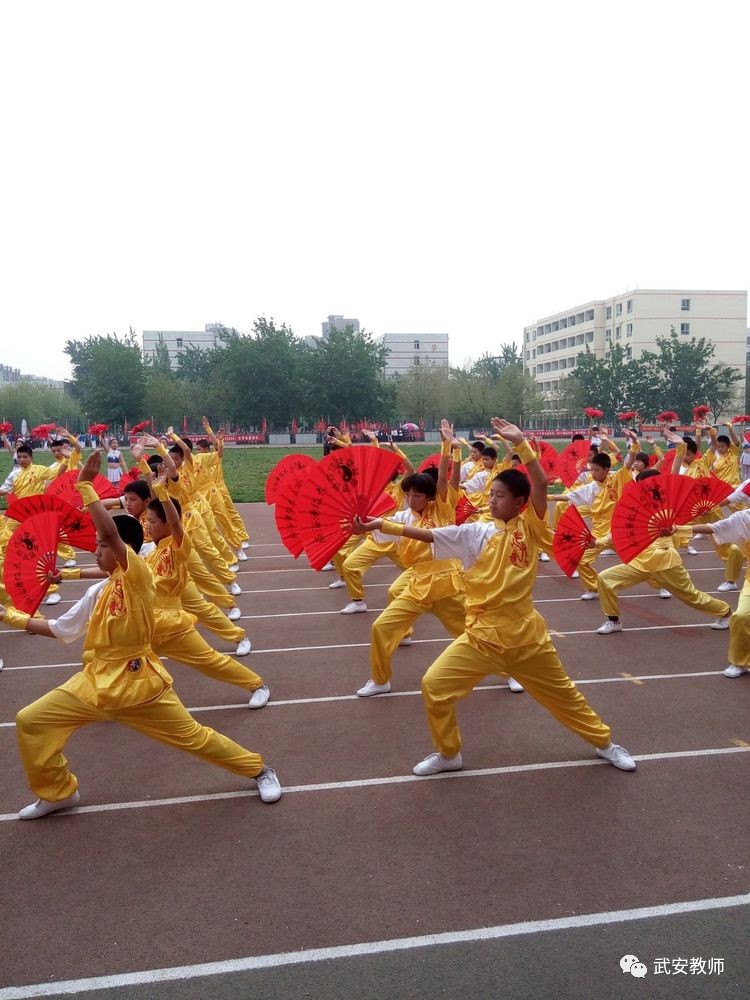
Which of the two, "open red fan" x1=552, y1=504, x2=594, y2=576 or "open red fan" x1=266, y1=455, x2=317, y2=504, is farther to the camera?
"open red fan" x1=266, y1=455, x2=317, y2=504

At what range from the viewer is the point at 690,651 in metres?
7.34

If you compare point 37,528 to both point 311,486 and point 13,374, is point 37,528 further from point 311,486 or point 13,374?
point 13,374

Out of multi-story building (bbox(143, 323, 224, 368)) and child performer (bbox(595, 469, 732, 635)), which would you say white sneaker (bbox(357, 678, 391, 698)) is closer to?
child performer (bbox(595, 469, 732, 635))

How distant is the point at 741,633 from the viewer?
21.0 ft

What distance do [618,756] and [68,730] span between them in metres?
3.49

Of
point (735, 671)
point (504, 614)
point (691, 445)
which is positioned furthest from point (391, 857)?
point (691, 445)

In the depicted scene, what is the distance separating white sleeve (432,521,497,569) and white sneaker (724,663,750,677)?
337 centimetres

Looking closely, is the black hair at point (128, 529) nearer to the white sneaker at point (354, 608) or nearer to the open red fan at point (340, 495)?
the open red fan at point (340, 495)

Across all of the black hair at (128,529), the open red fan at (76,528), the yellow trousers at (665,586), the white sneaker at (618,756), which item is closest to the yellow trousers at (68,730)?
the black hair at (128,529)

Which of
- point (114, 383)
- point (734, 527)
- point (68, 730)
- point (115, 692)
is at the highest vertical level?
point (114, 383)

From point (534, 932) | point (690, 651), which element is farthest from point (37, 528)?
point (690, 651)

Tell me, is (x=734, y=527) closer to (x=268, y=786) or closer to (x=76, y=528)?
(x=268, y=786)

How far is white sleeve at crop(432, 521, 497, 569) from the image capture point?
466 cm

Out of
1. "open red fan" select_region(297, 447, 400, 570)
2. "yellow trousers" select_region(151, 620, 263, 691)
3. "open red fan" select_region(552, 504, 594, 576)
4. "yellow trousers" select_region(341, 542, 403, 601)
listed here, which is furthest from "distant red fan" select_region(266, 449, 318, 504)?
"open red fan" select_region(297, 447, 400, 570)
